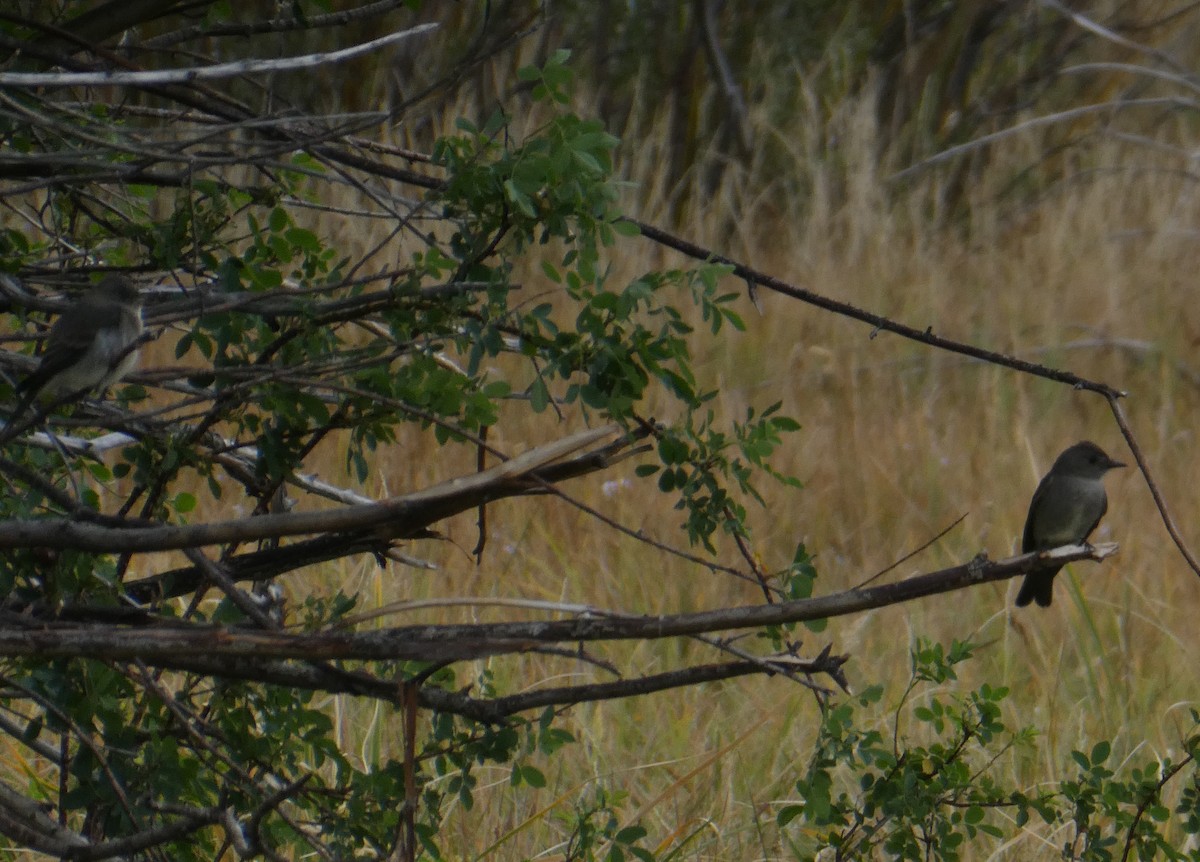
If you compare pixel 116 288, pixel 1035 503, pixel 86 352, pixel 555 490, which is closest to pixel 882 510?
pixel 1035 503

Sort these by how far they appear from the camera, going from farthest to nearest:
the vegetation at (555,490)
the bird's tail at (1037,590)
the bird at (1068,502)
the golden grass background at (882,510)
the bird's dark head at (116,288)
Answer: the bird at (1068,502) → the bird's tail at (1037,590) → the golden grass background at (882,510) → the bird's dark head at (116,288) → the vegetation at (555,490)

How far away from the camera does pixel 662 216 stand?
28.5 feet

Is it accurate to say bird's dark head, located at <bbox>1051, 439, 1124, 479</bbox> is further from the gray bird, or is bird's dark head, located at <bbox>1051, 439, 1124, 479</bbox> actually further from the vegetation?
the gray bird

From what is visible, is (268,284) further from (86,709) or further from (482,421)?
(86,709)

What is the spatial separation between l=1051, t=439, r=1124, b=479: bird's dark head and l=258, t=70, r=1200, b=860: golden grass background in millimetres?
335

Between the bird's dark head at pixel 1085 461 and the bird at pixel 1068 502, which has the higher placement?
the bird's dark head at pixel 1085 461

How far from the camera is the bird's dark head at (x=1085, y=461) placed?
4.39m

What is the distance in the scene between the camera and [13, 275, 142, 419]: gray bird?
92.2 inches

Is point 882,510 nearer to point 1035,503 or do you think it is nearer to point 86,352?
point 1035,503

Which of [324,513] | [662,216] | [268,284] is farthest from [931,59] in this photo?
[324,513]

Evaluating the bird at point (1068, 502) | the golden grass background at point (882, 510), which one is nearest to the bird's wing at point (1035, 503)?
the bird at point (1068, 502)

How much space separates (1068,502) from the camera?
441 cm

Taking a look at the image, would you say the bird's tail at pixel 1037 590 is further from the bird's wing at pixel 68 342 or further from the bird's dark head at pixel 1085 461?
the bird's wing at pixel 68 342

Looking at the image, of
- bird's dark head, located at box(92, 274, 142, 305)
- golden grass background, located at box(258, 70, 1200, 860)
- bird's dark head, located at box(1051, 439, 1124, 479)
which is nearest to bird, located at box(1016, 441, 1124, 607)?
bird's dark head, located at box(1051, 439, 1124, 479)
